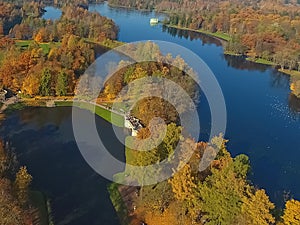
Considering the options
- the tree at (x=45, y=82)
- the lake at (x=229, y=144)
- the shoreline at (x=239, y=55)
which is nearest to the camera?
the lake at (x=229, y=144)

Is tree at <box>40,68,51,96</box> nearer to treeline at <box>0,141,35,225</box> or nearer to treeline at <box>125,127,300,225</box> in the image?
treeline at <box>0,141,35,225</box>

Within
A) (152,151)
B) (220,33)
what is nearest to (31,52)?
(152,151)

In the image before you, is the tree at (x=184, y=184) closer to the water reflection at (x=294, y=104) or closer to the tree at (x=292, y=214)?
the tree at (x=292, y=214)

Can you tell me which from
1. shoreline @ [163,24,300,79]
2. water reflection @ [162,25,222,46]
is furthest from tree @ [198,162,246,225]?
water reflection @ [162,25,222,46]

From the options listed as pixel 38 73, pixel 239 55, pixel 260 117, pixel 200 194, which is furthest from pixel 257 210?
pixel 239 55

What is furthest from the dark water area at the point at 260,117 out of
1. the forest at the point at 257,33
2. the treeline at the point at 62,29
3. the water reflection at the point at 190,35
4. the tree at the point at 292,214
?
the tree at the point at 292,214

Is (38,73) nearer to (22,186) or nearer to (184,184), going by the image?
(22,186)
